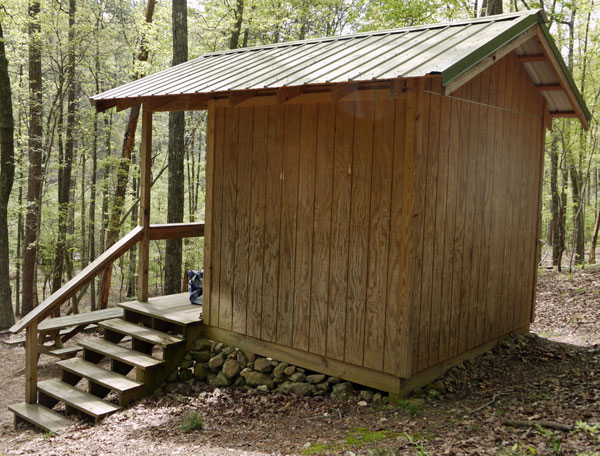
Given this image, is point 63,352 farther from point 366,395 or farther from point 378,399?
point 378,399

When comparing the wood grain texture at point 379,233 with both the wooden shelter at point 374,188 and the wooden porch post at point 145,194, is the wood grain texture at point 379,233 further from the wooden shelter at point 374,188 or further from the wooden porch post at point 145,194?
the wooden porch post at point 145,194

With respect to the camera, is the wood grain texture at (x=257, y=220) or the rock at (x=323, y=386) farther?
the wood grain texture at (x=257, y=220)

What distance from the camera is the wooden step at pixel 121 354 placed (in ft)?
20.0

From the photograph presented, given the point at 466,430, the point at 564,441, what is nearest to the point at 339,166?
the point at 466,430

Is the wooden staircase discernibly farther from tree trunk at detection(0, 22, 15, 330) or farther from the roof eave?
tree trunk at detection(0, 22, 15, 330)

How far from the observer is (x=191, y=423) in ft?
16.7

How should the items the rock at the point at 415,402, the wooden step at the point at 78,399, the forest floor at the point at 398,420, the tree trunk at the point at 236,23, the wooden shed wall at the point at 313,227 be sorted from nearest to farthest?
1. the forest floor at the point at 398,420
2. the rock at the point at 415,402
3. the wooden shed wall at the point at 313,227
4. the wooden step at the point at 78,399
5. the tree trunk at the point at 236,23

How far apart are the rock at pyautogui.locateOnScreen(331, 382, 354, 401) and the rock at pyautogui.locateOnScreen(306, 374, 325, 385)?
208 mm

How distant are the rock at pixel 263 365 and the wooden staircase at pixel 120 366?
3.22 ft

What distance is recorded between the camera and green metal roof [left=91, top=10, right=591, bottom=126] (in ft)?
15.0

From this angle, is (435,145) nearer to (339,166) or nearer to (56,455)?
(339,166)

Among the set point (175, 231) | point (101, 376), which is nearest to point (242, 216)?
point (175, 231)

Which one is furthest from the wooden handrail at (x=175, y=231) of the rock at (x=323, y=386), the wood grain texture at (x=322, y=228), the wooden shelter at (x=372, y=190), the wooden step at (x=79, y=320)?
the rock at (x=323, y=386)

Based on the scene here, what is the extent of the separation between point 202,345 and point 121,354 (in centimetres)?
95
